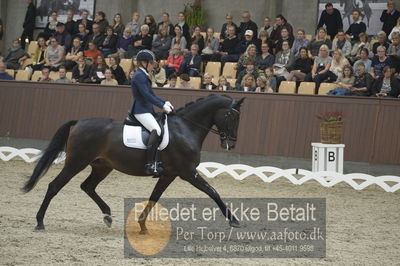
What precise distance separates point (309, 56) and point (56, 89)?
17.4 ft

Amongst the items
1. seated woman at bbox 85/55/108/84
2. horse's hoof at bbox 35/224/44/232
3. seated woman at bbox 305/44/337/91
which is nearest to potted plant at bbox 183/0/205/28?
seated woman at bbox 85/55/108/84

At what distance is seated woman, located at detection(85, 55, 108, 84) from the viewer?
49.8ft

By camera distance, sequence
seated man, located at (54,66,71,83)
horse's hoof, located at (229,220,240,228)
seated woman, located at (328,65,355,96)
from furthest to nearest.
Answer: seated man, located at (54,66,71,83)
seated woman, located at (328,65,355,96)
horse's hoof, located at (229,220,240,228)

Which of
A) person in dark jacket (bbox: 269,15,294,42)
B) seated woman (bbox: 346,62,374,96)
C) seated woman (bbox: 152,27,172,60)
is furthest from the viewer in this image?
seated woman (bbox: 152,27,172,60)

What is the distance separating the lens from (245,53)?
14.8 meters

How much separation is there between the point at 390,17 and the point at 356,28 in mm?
750

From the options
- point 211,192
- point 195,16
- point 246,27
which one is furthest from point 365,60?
point 211,192

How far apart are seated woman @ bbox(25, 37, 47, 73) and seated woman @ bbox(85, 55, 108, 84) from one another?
95.4 inches

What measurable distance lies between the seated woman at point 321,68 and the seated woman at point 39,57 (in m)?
6.99

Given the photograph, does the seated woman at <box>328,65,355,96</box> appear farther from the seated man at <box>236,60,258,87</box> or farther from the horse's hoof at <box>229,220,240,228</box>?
the horse's hoof at <box>229,220,240,228</box>

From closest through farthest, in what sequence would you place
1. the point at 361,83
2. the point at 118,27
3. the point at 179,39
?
1. the point at 361,83
2. the point at 179,39
3. the point at 118,27

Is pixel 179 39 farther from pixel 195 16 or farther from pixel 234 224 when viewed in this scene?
pixel 234 224

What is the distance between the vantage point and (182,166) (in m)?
7.59

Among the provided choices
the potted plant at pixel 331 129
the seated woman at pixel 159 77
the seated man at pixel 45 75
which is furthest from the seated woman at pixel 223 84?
the seated man at pixel 45 75
